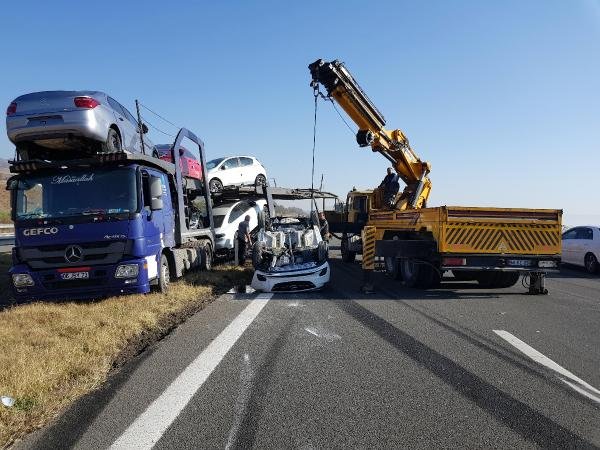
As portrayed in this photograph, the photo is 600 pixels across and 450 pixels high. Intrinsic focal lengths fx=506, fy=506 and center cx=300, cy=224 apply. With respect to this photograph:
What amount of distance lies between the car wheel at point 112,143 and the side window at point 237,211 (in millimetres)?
6356

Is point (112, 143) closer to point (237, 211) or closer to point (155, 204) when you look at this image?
point (155, 204)

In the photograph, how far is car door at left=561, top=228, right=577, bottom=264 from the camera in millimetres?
16047

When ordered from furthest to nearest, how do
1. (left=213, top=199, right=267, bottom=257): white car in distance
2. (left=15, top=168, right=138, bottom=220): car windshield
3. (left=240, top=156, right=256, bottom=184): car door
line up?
(left=240, top=156, right=256, bottom=184): car door → (left=213, top=199, right=267, bottom=257): white car in distance → (left=15, top=168, right=138, bottom=220): car windshield

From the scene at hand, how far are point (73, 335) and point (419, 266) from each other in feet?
23.0

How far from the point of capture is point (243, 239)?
1422cm

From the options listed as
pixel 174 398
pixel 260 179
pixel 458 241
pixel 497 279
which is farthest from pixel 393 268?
pixel 260 179

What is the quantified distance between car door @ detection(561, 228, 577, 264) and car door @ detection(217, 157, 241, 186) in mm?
11274

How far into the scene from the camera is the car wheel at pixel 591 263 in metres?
15.0

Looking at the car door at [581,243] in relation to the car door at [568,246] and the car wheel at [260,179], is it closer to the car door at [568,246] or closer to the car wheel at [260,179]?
the car door at [568,246]

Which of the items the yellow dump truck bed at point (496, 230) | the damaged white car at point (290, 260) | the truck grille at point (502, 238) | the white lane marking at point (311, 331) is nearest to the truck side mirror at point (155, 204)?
the damaged white car at point (290, 260)

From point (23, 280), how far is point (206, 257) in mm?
5498

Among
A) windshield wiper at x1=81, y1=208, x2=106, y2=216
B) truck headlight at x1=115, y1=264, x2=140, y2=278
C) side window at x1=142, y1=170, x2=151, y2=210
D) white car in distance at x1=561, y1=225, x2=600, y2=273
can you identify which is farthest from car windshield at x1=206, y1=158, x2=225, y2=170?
white car in distance at x1=561, y1=225, x2=600, y2=273

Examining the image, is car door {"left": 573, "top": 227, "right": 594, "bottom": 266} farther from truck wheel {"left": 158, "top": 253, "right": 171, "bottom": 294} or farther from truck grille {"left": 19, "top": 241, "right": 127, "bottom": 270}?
truck grille {"left": 19, "top": 241, "right": 127, "bottom": 270}

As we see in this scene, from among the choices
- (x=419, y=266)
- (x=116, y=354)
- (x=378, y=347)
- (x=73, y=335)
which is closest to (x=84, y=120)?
(x=73, y=335)
